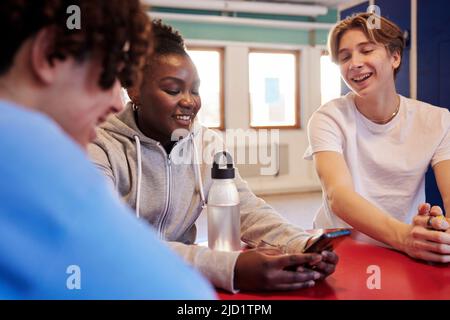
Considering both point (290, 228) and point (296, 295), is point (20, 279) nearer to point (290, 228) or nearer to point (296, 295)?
point (296, 295)

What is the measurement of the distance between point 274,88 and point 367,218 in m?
5.07

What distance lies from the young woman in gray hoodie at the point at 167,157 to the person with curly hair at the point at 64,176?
64 cm

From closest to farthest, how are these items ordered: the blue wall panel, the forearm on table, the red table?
the red table < the forearm on table < the blue wall panel

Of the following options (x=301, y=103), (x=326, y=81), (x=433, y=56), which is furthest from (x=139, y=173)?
(x=326, y=81)

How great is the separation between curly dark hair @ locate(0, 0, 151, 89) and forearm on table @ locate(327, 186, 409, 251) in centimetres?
82

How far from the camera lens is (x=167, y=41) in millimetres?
1212

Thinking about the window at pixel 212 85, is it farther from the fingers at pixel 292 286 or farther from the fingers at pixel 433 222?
the fingers at pixel 292 286

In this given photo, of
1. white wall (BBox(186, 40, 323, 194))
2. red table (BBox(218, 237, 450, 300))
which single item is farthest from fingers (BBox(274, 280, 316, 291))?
white wall (BBox(186, 40, 323, 194))

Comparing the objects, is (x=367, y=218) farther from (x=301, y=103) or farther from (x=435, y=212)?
(x=301, y=103)

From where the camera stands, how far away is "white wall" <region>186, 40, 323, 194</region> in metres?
5.76

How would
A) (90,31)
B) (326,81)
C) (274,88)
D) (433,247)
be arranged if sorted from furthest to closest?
(326,81) < (274,88) < (433,247) < (90,31)

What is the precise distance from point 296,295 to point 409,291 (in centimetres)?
21

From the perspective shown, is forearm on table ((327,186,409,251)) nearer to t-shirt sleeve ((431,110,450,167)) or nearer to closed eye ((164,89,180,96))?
t-shirt sleeve ((431,110,450,167))

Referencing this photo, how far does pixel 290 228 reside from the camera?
1.08m
